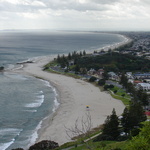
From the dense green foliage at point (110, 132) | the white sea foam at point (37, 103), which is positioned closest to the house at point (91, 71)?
the white sea foam at point (37, 103)

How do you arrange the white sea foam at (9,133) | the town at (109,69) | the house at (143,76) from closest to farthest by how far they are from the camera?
the white sea foam at (9,133), the town at (109,69), the house at (143,76)

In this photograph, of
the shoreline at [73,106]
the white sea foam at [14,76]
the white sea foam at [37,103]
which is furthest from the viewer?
the white sea foam at [14,76]

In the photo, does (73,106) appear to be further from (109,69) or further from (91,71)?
(109,69)

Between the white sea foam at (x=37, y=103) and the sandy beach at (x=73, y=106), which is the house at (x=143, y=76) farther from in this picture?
the white sea foam at (x=37, y=103)

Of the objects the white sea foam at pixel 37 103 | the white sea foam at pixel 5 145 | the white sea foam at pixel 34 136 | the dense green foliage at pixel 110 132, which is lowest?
the white sea foam at pixel 5 145

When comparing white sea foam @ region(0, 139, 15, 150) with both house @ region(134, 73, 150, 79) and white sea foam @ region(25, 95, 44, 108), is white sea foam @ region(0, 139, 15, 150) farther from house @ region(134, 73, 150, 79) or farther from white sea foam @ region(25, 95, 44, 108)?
house @ region(134, 73, 150, 79)

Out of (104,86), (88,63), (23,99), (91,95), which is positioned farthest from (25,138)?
(88,63)

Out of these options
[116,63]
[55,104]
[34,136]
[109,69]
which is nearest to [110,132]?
[34,136]

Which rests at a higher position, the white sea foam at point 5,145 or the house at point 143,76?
the house at point 143,76

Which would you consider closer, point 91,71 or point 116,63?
point 91,71
